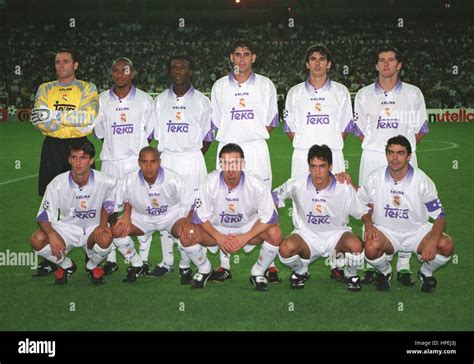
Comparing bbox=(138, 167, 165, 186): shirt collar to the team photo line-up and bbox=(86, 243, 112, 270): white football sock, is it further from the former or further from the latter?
bbox=(86, 243, 112, 270): white football sock

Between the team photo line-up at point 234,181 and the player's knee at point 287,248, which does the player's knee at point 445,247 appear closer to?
the team photo line-up at point 234,181

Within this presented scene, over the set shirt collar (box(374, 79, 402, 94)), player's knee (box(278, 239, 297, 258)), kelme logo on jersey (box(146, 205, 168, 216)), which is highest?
shirt collar (box(374, 79, 402, 94))

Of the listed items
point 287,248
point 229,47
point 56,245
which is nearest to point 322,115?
point 287,248

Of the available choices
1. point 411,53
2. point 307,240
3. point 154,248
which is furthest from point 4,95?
point 307,240

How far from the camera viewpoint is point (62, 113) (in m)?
6.71

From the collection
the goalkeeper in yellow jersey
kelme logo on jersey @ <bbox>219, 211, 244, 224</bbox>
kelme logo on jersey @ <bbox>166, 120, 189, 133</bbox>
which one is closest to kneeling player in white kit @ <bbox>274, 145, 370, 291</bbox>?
kelme logo on jersey @ <bbox>219, 211, 244, 224</bbox>

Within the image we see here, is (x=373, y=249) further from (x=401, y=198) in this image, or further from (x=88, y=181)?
(x=88, y=181)

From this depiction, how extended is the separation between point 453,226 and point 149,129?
3.84 meters

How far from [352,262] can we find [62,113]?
2981 millimetres

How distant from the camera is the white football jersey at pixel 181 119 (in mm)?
6848

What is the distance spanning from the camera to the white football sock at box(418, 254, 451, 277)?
5883 millimetres

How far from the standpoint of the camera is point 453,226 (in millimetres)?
8461

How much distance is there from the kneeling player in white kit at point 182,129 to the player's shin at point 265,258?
96 cm

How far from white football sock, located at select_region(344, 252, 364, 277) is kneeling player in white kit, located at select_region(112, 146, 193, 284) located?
1.37m
